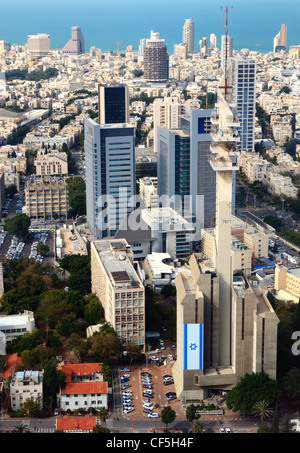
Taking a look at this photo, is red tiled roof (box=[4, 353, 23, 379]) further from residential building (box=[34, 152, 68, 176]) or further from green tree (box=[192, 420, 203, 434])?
residential building (box=[34, 152, 68, 176])

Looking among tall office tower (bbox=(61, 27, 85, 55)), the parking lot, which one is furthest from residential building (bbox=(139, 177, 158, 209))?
tall office tower (bbox=(61, 27, 85, 55))

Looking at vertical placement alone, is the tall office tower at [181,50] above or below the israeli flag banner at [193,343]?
above

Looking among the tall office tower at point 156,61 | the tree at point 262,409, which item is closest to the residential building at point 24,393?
the tree at point 262,409

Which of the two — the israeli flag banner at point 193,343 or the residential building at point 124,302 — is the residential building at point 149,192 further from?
the israeli flag banner at point 193,343

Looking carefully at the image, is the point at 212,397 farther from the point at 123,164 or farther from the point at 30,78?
the point at 30,78

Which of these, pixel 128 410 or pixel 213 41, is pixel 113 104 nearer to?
pixel 128 410

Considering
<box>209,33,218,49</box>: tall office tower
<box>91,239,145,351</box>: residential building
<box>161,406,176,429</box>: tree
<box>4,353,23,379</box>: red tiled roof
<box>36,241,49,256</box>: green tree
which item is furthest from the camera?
<box>209,33,218,49</box>: tall office tower

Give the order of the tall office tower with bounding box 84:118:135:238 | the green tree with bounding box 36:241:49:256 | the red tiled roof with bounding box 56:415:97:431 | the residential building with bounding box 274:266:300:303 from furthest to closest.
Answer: the tall office tower with bounding box 84:118:135:238, the green tree with bounding box 36:241:49:256, the residential building with bounding box 274:266:300:303, the red tiled roof with bounding box 56:415:97:431
